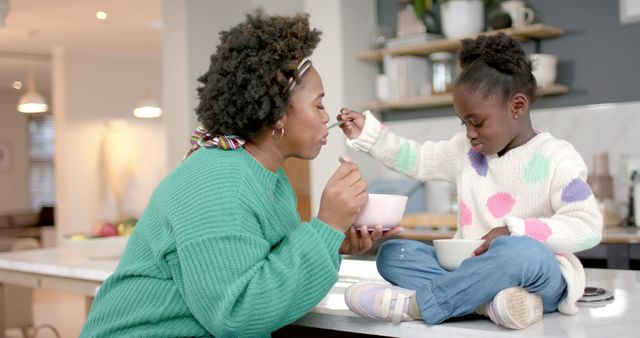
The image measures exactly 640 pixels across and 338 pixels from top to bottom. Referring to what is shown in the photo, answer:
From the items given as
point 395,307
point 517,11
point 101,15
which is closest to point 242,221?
point 395,307

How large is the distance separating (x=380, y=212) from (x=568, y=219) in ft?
1.14

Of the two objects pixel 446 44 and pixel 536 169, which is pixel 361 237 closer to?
pixel 536 169

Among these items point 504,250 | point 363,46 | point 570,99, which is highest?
point 363,46

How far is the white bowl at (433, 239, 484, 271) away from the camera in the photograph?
1.39 m

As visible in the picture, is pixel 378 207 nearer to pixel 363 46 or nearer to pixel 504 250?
pixel 504 250

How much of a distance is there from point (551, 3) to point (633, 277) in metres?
2.57

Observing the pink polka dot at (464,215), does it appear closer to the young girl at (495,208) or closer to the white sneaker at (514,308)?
the young girl at (495,208)

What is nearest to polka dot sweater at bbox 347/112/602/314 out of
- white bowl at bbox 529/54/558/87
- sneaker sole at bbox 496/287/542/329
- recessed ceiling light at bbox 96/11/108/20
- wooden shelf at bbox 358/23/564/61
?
sneaker sole at bbox 496/287/542/329

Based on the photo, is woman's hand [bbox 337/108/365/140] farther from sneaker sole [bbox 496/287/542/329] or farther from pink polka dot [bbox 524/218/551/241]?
sneaker sole [bbox 496/287/542/329]

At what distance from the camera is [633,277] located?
1.77 metres

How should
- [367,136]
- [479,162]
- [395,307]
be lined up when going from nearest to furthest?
[395,307] → [479,162] → [367,136]

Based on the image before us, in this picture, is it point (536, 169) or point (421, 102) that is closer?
point (536, 169)

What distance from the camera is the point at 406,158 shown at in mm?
1856

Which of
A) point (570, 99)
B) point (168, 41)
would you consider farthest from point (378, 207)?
point (168, 41)
